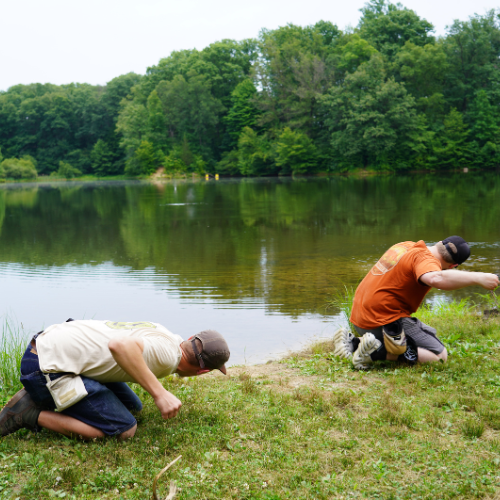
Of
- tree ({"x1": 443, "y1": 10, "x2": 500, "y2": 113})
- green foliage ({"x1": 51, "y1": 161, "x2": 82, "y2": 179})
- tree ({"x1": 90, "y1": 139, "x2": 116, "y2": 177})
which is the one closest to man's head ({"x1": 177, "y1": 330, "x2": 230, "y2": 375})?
tree ({"x1": 443, "y1": 10, "x2": 500, "y2": 113})

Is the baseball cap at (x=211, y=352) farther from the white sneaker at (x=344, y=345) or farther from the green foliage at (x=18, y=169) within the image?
the green foliage at (x=18, y=169)

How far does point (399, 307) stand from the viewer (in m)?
4.97

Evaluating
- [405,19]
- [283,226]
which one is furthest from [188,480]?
[405,19]

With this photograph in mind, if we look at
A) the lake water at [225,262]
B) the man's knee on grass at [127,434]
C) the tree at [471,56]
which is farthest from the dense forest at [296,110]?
the man's knee on grass at [127,434]

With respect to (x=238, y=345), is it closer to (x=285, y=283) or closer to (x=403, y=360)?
(x=403, y=360)

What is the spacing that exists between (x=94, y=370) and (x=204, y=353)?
73cm

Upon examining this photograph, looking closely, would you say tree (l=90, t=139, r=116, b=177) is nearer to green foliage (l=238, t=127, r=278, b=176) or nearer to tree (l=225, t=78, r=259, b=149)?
tree (l=225, t=78, r=259, b=149)

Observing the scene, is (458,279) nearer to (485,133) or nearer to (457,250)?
(457,250)

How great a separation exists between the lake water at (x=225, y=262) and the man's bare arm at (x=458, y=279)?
9.17ft

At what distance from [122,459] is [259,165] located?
6995 cm

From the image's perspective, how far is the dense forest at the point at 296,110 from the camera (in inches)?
2295

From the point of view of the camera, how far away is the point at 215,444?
11.3ft

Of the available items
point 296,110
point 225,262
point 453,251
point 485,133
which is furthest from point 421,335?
point 296,110

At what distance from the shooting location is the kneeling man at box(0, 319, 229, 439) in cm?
338
